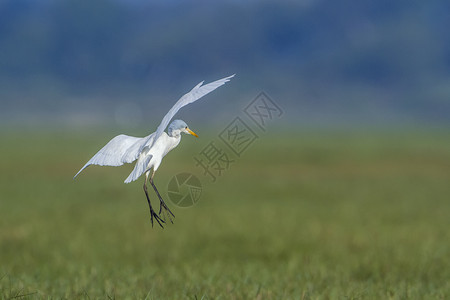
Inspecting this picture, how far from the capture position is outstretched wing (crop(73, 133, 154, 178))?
5.23ft

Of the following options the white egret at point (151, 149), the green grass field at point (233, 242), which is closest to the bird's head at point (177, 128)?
the white egret at point (151, 149)

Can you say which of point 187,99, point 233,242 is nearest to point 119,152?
point 187,99

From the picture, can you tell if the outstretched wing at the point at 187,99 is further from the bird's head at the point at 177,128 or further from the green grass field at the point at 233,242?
the green grass field at the point at 233,242

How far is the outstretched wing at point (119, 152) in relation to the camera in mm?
1595

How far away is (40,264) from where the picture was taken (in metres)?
10.9

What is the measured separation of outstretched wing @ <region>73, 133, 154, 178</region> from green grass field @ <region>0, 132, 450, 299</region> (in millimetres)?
332

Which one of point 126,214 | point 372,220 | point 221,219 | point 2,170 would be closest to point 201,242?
point 221,219

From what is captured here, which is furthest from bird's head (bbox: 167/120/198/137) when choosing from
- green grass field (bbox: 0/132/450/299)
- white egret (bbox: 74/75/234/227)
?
green grass field (bbox: 0/132/450/299)

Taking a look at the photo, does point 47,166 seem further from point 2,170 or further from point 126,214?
point 126,214

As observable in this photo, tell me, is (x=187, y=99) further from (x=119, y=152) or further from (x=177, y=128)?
(x=119, y=152)

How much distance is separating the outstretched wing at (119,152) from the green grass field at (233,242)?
332 millimetres

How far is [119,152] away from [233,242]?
12045 millimetres

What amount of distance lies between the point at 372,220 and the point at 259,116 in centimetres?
1685

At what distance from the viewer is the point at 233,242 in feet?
44.2
